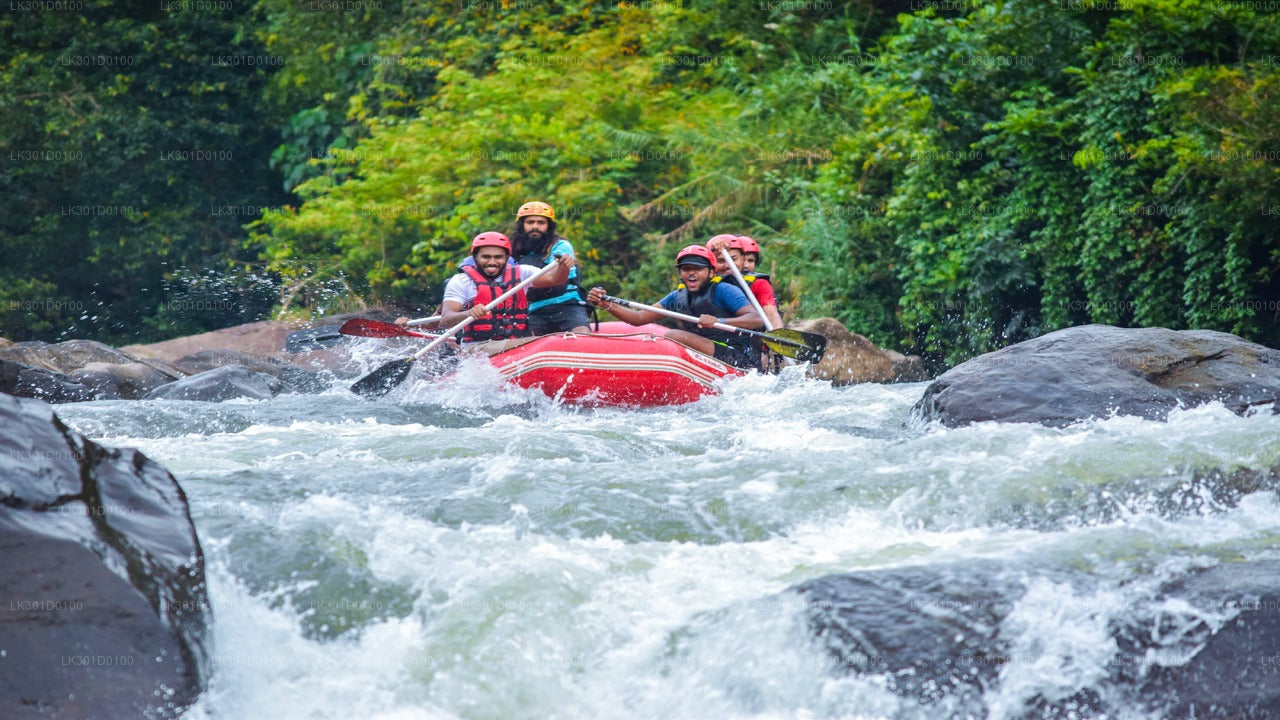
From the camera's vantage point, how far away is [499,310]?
10320 mm

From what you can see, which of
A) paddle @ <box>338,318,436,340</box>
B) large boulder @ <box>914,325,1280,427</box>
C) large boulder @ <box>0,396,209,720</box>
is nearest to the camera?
large boulder @ <box>0,396,209,720</box>

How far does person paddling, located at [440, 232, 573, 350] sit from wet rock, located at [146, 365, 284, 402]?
157cm

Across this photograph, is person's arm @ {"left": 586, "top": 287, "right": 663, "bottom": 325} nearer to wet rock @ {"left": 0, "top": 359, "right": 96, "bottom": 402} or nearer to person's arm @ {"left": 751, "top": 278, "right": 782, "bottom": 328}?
person's arm @ {"left": 751, "top": 278, "right": 782, "bottom": 328}

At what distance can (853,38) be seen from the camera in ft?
50.8

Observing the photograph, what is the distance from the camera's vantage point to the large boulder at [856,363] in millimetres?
11391

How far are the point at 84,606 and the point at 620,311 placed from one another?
23.3 ft

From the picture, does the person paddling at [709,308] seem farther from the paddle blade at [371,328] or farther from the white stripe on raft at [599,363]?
the paddle blade at [371,328]

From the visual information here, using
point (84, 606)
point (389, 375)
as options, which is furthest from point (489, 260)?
point (84, 606)

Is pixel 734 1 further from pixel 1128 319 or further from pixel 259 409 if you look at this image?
pixel 259 409

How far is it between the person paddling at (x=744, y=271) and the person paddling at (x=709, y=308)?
0.17m

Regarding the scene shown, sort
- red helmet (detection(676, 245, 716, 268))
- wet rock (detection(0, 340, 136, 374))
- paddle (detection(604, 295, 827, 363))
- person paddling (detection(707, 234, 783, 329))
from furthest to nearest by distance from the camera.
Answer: wet rock (detection(0, 340, 136, 374)), person paddling (detection(707, 234, 783, 329)), red helmet (detection(676, 245, 716, 268)), paddle (detection(604, 295, 827, 363))

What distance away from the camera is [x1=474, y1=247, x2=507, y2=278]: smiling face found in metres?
10.3

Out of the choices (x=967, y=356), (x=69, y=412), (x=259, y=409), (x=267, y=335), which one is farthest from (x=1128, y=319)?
(x=267, y=335)

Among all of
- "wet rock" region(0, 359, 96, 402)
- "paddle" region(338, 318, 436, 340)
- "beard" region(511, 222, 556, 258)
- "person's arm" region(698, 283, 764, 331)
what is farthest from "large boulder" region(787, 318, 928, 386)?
"wet rock" region(0, 359, 96, 402)
